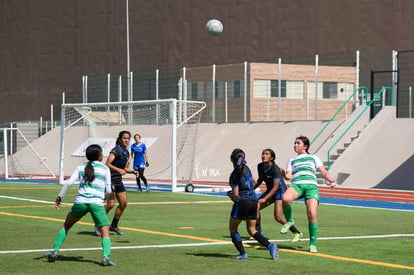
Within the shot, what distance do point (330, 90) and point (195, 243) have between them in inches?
1172

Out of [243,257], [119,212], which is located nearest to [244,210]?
[243,257]

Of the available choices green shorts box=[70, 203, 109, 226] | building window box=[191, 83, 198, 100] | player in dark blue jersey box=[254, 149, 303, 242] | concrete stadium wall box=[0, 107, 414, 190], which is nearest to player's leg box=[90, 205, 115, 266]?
green shorts box=[70, 203, 109, 226]

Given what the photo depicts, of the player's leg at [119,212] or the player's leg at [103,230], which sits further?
the player's leg at [119,212]

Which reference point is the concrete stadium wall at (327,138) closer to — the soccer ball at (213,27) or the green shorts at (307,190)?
the soccer ball at (213,27)

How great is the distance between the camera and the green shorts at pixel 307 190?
1370cm

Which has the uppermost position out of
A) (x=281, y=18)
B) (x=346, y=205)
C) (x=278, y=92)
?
(x=281, y=18)

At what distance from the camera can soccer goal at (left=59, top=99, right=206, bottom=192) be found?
3438cm

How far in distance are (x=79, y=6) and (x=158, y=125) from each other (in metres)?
31.7

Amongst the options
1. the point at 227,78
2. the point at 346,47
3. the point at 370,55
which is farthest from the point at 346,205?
the point at 346,47

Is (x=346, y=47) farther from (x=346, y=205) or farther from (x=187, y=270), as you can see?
→ (x=187, y=270)

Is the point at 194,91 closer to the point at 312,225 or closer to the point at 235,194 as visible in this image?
the point at 312,225

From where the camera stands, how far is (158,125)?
44.9 meters

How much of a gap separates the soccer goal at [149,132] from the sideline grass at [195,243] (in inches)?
402

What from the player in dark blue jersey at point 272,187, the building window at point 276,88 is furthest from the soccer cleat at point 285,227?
the building window at point 276,88
